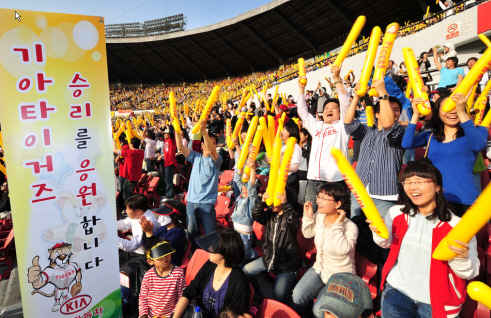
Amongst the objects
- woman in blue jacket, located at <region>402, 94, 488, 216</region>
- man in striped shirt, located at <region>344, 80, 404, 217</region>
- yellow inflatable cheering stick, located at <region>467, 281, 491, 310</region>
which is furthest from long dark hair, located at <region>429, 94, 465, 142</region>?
yellow inflatable cheering stick, located at <region>467, 281, 491, 310</region>

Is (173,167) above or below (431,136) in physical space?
below

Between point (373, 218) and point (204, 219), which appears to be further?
point (204, 219)

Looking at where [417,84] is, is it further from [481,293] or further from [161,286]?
[161,286]

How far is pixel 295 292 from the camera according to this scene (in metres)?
2.30

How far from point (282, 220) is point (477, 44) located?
11175mm

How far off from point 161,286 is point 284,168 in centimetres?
135

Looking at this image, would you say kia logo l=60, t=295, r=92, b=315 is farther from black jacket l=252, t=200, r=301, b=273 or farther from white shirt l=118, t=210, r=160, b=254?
black jacket l=252, t=200, r=301, b=273

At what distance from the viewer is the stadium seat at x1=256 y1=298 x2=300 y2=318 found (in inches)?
74.1

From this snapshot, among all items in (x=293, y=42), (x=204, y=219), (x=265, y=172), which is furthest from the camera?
(x=293, y=42)

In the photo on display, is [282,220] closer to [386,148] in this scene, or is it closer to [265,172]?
[386,148]

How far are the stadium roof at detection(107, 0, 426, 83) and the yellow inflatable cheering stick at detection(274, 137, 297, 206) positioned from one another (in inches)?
822

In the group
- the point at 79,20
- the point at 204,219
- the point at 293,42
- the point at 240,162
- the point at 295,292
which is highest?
the point at 293,42

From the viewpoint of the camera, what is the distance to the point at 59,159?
1762 millimetres

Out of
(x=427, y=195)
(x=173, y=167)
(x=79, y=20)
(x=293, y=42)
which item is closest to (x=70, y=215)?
(x=79, y=20)
